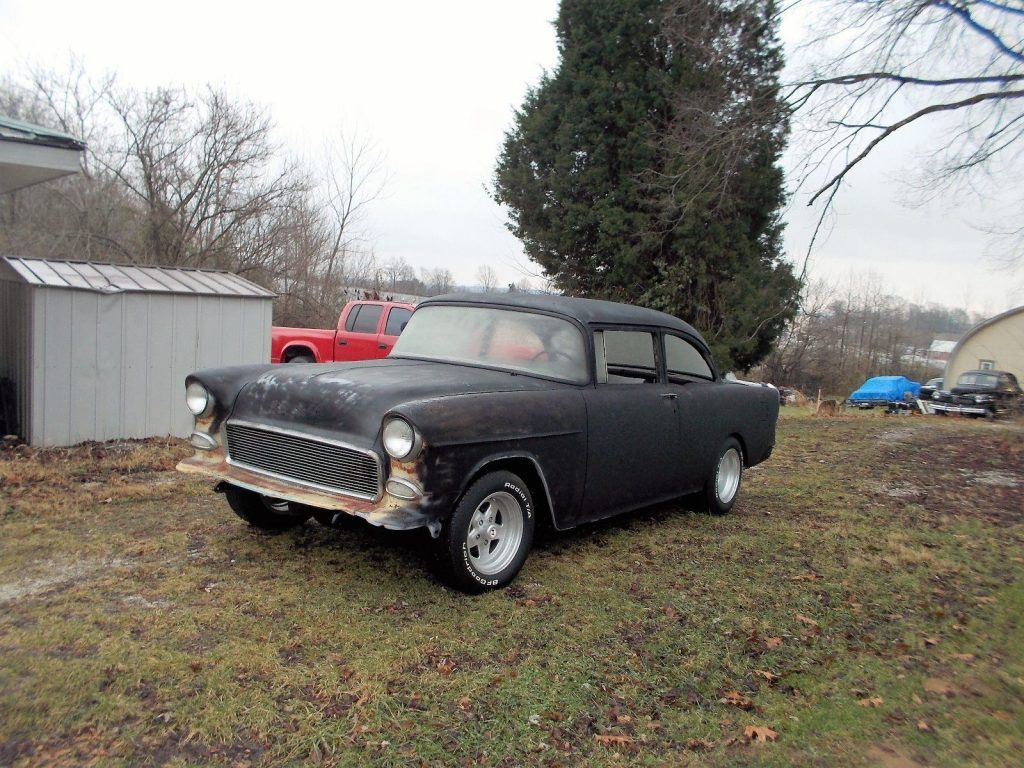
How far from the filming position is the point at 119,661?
10.7ft

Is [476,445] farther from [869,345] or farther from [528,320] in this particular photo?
[869,345]

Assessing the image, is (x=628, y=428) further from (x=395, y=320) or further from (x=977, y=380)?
(x=977, y=380)

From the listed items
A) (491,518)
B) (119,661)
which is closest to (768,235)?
(491,518)

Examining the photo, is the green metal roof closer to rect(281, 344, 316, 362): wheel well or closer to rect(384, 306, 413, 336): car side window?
rect(281, 344, 316, 362): wheel well

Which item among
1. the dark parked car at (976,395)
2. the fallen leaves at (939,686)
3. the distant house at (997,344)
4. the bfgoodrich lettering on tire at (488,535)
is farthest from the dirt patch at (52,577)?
the distant house at (997,344)

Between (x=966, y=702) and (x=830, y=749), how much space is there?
0.89 m

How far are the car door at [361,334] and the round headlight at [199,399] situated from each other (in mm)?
8706

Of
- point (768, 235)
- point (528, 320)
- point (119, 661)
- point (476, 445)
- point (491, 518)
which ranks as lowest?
point (119, 661)

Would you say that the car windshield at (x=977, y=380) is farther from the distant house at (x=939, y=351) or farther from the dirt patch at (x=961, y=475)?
the distant house at (x=939, y=351)

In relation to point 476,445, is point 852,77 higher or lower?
higher

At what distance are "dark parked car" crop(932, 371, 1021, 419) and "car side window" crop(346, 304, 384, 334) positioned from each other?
21180mm

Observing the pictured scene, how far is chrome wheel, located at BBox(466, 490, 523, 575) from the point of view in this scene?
4.27 m

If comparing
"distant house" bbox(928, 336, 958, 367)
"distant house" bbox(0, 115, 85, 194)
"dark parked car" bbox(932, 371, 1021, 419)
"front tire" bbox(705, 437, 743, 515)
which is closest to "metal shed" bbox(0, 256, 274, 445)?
"distant house" bbox(0, 115, 85, 194)

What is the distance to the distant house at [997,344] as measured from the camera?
38.8 metres
